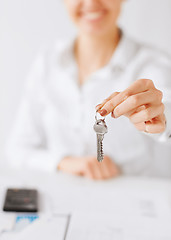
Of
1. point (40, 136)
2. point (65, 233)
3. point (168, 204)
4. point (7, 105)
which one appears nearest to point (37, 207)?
point (65, 233)

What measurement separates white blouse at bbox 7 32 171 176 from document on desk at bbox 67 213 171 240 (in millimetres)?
248

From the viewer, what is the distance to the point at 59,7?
125cm

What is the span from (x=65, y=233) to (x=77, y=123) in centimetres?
41

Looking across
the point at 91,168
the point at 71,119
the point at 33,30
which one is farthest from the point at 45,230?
the point at 33,30

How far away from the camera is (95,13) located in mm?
907

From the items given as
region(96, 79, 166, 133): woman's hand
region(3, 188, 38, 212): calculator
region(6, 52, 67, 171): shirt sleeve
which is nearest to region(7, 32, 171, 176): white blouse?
region(6, 52, 67, 171): shirt sleeve

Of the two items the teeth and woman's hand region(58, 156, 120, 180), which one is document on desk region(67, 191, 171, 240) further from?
the teeth

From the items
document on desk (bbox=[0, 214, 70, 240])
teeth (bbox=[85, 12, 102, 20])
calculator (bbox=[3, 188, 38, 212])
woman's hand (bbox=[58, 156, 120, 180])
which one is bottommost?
document on desk (bbox=[0, 214, 70, 240])

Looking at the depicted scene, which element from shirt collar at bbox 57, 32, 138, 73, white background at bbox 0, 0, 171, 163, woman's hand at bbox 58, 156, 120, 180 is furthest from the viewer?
white background at bbox 0, 0, 171, 163

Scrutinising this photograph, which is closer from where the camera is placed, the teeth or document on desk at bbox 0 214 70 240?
document on desk at bbox 0 214 70 240

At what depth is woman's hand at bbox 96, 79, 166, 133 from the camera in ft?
1.45

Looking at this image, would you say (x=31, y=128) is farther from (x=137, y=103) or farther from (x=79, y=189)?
(x=137, y=103)

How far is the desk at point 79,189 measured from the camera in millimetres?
681

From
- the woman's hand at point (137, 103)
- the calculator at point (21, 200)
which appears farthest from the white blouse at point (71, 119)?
the woman's hand at point (137, 103)
